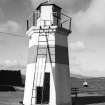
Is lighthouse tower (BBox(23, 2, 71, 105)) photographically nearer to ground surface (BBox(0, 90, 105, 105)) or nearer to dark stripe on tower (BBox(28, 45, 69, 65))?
dark stripe on tower (BBox(28, 45, 69, 65))

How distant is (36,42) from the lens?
18.0 m

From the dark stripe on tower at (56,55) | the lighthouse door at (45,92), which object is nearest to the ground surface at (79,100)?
the lighthouse door at (45,92)

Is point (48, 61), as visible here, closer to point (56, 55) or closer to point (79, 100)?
point (56, 55)

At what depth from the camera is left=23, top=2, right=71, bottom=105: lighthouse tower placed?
1739cm

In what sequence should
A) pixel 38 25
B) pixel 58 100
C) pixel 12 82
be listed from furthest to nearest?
pixel 12 82 < pixel 38 25 < pixel 58 100

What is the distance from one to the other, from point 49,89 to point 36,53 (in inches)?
113

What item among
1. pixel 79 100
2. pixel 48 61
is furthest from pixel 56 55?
pixel 79 100

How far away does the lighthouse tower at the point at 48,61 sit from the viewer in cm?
1739

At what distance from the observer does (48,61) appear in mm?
17547

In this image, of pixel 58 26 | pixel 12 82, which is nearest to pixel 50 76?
pixel 58 26

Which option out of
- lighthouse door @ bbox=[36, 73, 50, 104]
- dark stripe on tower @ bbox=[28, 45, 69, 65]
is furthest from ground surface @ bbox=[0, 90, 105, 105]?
dark stripe on tower @ bbox=[28, 45, 69, 65]

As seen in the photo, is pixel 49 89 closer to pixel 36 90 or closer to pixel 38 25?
pixel 36 90

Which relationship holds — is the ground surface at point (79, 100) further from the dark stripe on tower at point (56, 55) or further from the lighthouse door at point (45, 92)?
the dark stripe on tower at point (56, 55)

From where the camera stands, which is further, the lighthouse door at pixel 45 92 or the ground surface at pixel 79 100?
the ground surface at pixel 79 100
